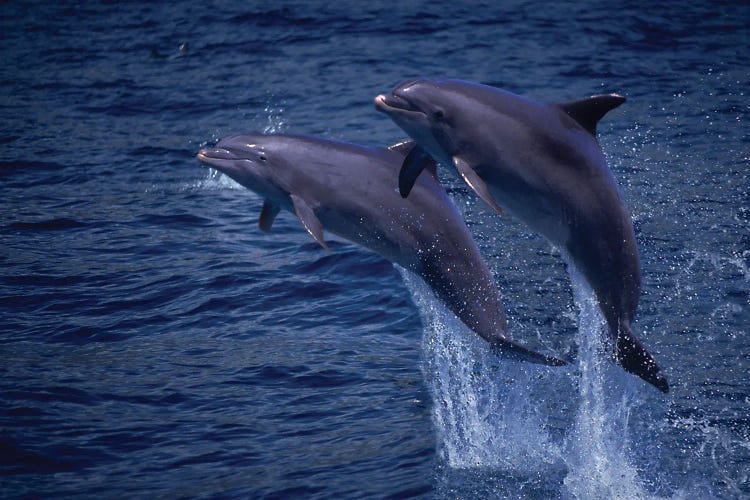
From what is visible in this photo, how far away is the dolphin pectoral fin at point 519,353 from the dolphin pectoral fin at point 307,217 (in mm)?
1607

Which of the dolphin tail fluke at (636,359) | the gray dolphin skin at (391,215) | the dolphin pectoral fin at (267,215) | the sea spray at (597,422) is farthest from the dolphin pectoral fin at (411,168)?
the dolphin tail fluke at (636,359)

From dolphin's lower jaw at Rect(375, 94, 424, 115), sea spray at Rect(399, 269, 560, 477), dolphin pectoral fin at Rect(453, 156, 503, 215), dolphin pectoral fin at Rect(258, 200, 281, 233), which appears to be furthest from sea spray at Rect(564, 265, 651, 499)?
dolphin pectoral fin at Rect(258, 200, 281, 233)

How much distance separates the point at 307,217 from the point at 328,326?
3324mm

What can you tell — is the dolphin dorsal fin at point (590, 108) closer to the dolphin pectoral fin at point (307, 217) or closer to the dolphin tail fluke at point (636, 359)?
the dolphin tail fluke at point (636, 359)

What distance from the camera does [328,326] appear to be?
37.2 feet

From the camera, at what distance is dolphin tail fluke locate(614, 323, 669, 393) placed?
7.27 metres

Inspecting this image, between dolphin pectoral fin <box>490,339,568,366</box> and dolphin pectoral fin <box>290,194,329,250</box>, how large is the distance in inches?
63.3

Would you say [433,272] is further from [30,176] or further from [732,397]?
[30,176]

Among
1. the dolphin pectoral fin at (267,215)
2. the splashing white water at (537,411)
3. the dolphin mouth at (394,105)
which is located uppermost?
the dolphin mouth at (394,105)

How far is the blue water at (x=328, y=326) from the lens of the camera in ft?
27.5

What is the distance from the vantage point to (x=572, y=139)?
7355 millimetres

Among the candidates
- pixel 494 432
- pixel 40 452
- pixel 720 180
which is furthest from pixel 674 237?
pixel 40 452

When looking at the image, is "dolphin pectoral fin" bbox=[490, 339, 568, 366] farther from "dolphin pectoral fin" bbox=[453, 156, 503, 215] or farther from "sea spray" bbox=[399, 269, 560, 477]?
"dolphin pectoral fin" bbox=[453, 156, 503, 215]

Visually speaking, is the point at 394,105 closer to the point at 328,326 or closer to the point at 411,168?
the point at 411,168
